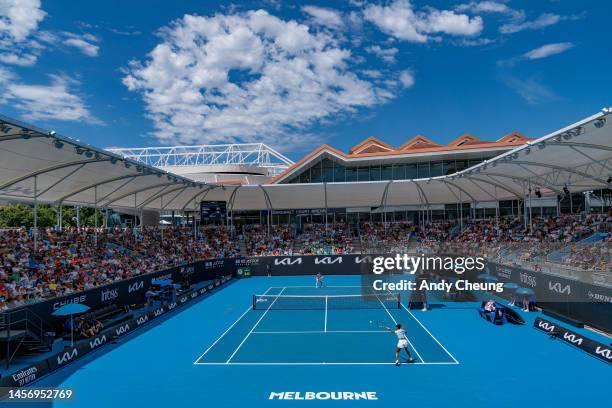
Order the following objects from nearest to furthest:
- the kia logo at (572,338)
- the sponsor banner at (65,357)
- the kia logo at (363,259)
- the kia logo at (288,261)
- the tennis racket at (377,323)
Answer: the sponsor banner at (65,357), the kia logo at (572,338), the tennis racket at (377,323), the kia logo at (363,259), the kia logo at (288,261)

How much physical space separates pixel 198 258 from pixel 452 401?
94.7ft

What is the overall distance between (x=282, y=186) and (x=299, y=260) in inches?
270

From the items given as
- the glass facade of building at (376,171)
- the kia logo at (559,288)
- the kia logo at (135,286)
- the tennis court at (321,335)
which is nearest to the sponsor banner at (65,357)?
the tennis court at (321,335)

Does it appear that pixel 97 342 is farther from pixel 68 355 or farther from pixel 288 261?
pixel 288 261

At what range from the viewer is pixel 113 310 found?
2231 centimetres

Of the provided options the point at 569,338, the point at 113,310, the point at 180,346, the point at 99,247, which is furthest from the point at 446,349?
the point at 99,247

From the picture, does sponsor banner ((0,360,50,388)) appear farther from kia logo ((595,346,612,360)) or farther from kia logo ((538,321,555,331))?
kia logo ((538,321,555,331))

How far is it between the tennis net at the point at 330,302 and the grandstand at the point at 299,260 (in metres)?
0.18

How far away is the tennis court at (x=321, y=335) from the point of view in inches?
586

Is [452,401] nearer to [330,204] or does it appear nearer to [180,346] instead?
[180,346]

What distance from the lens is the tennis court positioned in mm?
14883

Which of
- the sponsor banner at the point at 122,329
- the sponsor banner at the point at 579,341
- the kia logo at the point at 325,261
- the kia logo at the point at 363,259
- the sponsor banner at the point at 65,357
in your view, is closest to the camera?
the sponsor banner at the point at 65,357

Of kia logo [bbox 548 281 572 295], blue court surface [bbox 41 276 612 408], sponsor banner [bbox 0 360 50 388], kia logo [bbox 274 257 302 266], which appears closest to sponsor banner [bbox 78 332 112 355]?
blue court surface [bbox 41 276 612 408]

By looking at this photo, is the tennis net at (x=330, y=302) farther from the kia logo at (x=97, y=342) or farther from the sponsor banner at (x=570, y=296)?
the kia logo at (x=97, y=342)
